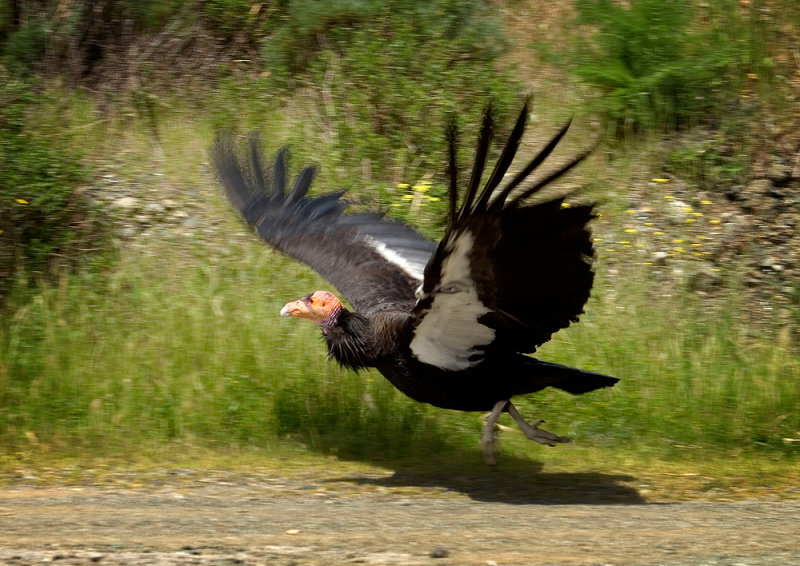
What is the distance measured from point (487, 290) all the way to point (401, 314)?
0.86 m

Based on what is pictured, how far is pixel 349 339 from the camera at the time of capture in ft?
18.0

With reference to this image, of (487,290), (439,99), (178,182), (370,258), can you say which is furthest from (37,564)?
(439,99)

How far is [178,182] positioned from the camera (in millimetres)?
8656

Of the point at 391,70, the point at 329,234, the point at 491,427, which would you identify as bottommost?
the point at 491,427

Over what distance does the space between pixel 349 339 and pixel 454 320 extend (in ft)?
2.61

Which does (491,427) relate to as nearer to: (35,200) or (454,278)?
(454,278)

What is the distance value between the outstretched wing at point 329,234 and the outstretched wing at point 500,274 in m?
0.94

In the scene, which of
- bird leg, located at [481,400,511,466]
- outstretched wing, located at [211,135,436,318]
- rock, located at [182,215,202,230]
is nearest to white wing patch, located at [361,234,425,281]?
outstretched wing, located at [211,135,436,318]

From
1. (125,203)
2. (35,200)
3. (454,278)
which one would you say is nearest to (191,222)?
(125,203)

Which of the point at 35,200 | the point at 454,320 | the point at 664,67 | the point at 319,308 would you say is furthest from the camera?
the point at 664,67

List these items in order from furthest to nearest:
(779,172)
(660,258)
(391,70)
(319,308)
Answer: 1. (391,70)
2. (779,172)
3. (660,258)
4. (319,308)

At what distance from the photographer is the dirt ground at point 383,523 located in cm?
406

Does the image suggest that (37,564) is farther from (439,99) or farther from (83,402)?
(439,99)

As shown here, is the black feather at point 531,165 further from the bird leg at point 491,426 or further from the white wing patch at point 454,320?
the bird leg at point 491,426
